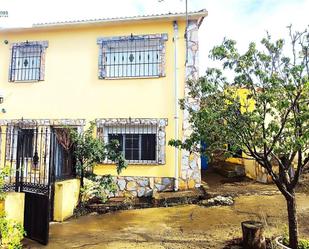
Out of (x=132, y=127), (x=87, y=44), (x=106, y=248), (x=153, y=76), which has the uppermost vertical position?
(x=87, y=44)

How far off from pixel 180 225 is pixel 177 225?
7cm

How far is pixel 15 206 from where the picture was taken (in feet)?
20.0

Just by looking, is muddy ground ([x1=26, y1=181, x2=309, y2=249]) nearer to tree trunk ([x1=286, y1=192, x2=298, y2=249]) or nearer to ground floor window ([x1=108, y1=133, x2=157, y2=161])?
tree trunk ([x1=286, y1=192, x2=298, y2=249])

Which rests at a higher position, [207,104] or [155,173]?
[207,104]

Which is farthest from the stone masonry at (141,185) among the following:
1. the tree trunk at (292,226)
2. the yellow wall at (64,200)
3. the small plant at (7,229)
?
the tree trunk at (292,226)

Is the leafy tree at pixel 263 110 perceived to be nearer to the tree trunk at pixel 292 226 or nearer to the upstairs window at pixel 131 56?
the tree trunk at pixel 292 226

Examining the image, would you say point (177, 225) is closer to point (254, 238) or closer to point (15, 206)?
point (254, 238)

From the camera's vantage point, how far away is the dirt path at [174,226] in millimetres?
6262

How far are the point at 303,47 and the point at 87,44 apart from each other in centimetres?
847

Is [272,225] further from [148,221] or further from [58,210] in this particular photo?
[58,210]

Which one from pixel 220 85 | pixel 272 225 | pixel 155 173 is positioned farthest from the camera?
pixel 155 173

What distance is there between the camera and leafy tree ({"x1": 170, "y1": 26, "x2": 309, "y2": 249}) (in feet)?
15.9

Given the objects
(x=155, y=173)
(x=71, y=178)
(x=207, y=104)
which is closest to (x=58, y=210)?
(x=71, y=178)

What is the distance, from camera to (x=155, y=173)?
1073 centimetres
